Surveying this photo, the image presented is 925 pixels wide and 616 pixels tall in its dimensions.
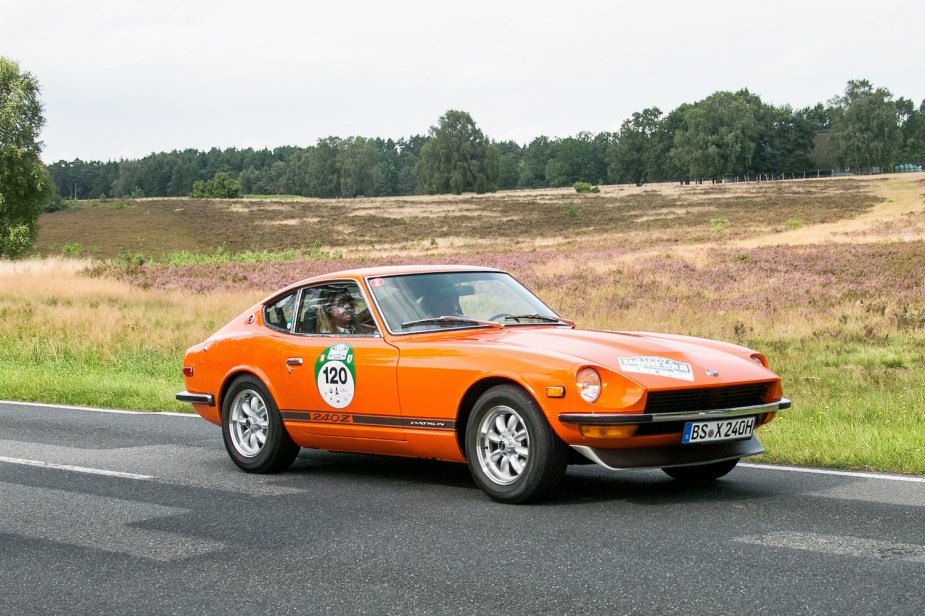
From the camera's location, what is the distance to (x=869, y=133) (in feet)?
462

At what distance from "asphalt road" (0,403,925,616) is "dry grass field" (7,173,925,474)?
2059 millimetres

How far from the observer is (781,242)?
4053 cm

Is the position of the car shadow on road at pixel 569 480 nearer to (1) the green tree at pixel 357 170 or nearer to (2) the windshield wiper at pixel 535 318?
(2) the windshield wiper at pixel 535 318

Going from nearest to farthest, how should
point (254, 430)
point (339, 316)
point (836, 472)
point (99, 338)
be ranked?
point (836, 472)
point (339, 316)
point (254, 430)
point (99, 338)

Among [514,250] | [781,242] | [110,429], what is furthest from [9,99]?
[110,429]

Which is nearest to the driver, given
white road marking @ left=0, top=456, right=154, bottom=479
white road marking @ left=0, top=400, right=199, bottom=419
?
white road marking @ left=0, top=456, right=154, bottom=479

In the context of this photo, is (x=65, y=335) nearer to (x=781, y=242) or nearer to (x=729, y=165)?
(x=781, y=242)

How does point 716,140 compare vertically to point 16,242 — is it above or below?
above

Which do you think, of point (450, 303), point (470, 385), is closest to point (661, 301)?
point (450, 303)

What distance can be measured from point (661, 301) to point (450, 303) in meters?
17.5

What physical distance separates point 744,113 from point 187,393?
14206 cm

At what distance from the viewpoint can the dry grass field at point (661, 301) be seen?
1227cm

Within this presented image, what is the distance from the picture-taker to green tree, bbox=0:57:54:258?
59.5 m

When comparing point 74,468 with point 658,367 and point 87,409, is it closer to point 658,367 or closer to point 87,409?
point 87,409
